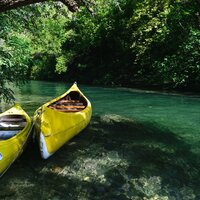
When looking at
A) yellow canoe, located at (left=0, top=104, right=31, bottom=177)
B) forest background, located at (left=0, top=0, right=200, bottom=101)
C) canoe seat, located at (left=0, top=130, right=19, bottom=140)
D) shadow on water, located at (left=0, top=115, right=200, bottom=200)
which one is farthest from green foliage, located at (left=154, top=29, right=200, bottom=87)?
canoe seat, located at (left=0, top=130, right=19, bottom=140)

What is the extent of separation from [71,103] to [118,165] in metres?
5.78

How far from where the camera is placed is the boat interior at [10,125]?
9.04 metres

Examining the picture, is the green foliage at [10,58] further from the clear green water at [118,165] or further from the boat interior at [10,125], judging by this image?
the clear green water at [118,165]

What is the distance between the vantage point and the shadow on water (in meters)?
6.42

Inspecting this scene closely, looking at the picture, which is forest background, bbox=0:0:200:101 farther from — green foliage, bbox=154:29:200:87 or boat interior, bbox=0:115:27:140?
boat interior, bbox=0:115:27:140

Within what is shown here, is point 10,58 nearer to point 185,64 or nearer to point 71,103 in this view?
point 71,103

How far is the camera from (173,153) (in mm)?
8984

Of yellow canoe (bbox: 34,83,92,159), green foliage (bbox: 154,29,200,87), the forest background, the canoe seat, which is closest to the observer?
yellow canoe (bbox: 34,83,92,159)

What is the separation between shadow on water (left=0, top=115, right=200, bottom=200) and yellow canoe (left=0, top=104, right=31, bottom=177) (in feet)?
1.07

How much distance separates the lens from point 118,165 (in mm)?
8062

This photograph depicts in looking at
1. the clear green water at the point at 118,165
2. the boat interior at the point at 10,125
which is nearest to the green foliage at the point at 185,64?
the clear green water at the point at 118,165

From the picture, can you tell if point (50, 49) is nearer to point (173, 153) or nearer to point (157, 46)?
point (157, 46)

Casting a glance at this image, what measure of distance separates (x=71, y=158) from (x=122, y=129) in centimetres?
359

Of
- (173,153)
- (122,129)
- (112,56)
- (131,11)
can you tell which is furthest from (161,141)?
(112,56)
